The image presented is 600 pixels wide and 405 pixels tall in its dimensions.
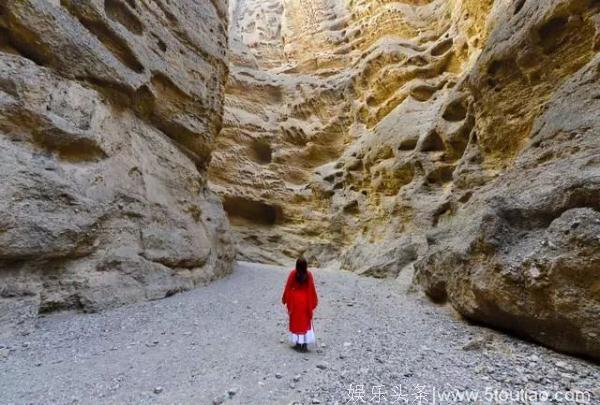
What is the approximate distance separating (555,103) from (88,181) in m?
8.40

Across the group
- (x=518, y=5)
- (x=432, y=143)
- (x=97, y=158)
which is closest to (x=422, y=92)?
(x=432, y=143)

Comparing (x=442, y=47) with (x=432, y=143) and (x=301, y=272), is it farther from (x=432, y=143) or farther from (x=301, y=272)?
(x=301, y=272)

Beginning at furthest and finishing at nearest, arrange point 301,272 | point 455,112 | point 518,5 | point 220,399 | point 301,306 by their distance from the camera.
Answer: point 455,112, point 518,5, point 301,272, point 301,306, point 220,399

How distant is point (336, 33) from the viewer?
25.5 m

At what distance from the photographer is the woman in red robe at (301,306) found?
4391mm

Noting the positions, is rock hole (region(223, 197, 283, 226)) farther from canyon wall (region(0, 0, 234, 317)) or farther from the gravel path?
the gravel path

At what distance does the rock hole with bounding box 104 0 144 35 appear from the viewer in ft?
26.3

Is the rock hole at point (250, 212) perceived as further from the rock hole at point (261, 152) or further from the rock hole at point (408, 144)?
the rock hole at point (408, 144)

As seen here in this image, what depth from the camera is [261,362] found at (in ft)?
12.8

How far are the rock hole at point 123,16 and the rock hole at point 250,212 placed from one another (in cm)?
1107

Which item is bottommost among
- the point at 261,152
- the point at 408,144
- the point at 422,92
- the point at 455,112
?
the point at 408,144

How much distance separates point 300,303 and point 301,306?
4cm

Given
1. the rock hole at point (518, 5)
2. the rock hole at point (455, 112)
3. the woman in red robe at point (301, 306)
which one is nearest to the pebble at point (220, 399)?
the woman in red robe at point (301, 306)

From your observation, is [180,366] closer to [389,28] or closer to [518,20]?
[518,20]
